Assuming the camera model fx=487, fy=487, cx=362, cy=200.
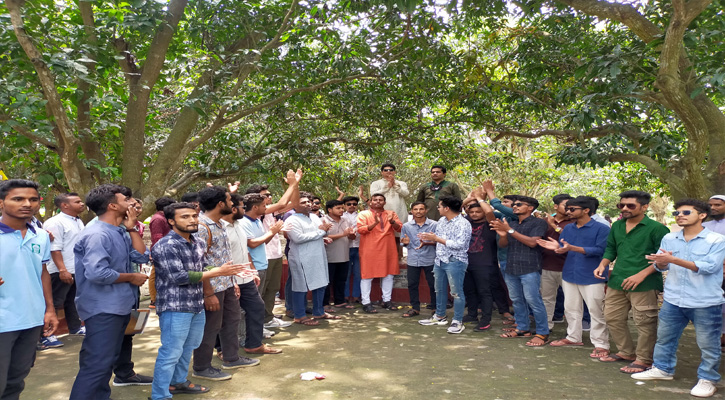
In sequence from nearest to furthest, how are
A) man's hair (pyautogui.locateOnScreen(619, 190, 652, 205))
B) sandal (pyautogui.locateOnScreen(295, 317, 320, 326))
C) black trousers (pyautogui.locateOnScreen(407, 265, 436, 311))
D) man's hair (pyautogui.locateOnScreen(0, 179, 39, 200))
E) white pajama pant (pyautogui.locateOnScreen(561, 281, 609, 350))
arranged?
1. man's hair (pyautogui.locateOnScreen(0, 179, 39, 200))
2. man's hair (pyautogui.locateOnScreen(619, 190, 652, 205))
3. white pajama pant (pyautogui.locateOnScreen(561, 281, 609, 350))
4. sandal (pyautogui.locateOnScreen(295, 317, 320, 326))
5. black trousers (pyautogui.locateOnScreen(407, 265, 436, 311))

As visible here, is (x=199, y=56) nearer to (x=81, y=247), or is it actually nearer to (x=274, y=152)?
(x=274, y=152)

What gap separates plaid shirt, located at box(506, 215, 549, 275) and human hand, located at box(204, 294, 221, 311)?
3.44 m

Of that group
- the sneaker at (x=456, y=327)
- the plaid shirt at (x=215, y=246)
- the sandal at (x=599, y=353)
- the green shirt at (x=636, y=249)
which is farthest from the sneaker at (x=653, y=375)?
the plaid shirt at (x=215, y=246)

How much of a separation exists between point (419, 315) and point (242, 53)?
457 centimetres

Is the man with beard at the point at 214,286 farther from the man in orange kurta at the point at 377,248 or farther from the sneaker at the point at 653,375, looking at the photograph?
the sneaker at the point at 653,375

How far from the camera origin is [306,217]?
6.73 meters

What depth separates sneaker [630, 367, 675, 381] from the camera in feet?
14.2

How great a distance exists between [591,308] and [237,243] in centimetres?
379

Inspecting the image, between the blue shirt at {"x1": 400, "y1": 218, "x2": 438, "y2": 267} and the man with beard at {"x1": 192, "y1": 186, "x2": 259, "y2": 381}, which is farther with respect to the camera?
the blue shirt at {"x1": 400, "y1": 218, "x2": 438, "y2": 267}

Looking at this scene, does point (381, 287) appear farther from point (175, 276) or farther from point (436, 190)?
point (175, 276)

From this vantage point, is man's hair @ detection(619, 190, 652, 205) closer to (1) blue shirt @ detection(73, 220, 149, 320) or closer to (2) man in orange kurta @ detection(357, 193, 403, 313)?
(2) man in orange kurta @ detection(357, 193, 403, 313)

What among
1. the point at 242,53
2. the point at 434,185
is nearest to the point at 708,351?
the point at 434,185

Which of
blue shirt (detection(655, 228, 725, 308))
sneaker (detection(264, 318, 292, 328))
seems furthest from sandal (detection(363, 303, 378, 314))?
blue shirt (detection(655, 228, 725, 308))

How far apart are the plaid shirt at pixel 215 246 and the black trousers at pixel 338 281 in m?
3.39
